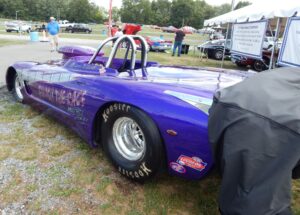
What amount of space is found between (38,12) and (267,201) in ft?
282

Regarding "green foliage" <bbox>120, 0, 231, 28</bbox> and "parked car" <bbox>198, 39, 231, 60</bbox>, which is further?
"green foliage" <bbox>120, 0, 231, 28</bbox>

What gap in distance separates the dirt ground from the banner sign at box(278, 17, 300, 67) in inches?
211

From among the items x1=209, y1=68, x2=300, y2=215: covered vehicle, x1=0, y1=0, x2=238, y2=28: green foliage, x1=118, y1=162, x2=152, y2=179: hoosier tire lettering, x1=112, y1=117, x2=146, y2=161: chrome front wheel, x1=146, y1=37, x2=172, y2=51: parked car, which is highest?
x1=0, y1=0, x2=238, y2=28: green foliage

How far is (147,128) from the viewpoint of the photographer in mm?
2316

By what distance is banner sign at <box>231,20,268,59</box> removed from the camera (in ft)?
30.4

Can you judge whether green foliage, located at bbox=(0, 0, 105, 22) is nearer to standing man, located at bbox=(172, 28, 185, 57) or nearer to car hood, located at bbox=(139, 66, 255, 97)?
standing man, located at bbox=(172, 28, 185, 57)

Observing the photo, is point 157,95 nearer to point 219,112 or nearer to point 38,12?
point 219,112

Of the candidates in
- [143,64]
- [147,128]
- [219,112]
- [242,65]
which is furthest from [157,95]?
[242,65]

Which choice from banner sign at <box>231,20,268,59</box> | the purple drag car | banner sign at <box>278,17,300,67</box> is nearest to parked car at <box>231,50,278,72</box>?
banner sign at <box>231,20,268,59</box>

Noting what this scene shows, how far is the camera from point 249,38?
33.1ft

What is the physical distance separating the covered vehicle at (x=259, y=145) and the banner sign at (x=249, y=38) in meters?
8.20

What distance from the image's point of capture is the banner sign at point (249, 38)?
926 cm

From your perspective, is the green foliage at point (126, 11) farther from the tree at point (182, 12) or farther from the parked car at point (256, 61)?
the parked car at point (256, 61)

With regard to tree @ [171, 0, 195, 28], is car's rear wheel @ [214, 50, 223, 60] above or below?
below
